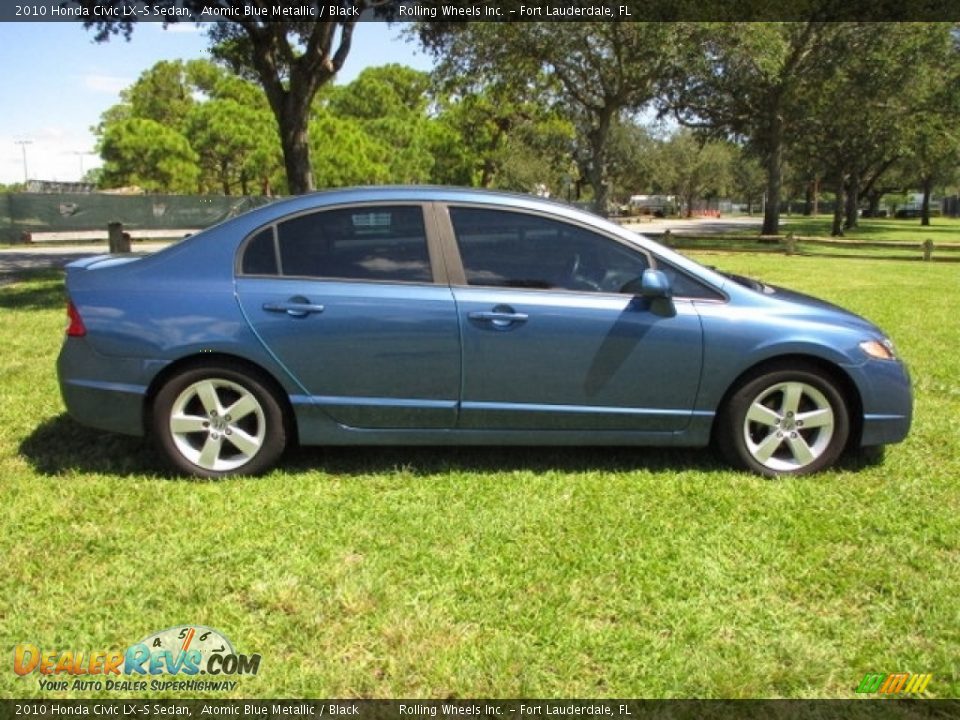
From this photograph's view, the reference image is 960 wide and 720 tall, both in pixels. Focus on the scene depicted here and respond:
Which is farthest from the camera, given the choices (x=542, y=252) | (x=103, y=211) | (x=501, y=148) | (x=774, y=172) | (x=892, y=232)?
(x=501, y=148)

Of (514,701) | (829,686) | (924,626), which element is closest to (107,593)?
(514,701)

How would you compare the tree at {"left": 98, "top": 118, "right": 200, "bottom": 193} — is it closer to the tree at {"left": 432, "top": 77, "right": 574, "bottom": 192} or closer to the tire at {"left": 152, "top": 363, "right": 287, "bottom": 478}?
the tree at {"left": 432, "top": 77, "right": 574, "bottom": 192}

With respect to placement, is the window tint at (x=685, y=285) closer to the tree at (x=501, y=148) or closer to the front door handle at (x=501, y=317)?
the front door handle at (x=501, y=317)

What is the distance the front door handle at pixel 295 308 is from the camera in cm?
403

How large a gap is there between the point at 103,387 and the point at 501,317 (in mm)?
2173

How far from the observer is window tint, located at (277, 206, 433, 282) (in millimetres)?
4141

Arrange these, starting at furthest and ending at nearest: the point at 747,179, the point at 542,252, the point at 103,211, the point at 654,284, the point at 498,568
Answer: the point at 747,179, the point at 103,211, the point at 542,252, the point at 654,284, the point at 498,568

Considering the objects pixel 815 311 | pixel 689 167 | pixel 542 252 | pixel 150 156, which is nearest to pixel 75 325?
pixel 542 252

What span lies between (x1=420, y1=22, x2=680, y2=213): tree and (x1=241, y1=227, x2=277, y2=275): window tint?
59.0 feet

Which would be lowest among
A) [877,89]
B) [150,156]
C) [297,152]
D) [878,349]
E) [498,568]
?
[498,568]

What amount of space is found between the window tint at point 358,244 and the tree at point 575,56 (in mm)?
17926

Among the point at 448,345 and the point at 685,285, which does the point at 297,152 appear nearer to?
the point at 448,345

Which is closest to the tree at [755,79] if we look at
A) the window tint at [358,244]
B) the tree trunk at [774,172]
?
the tree trunk at [774,172]

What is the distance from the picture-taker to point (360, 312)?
4.04m
